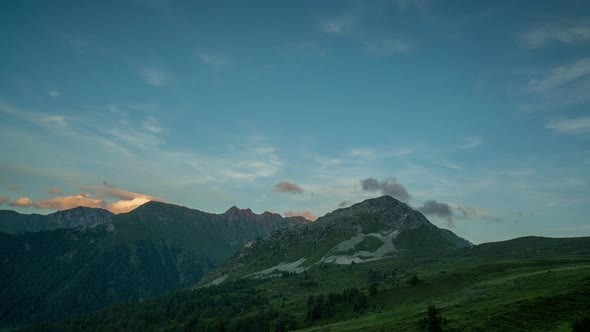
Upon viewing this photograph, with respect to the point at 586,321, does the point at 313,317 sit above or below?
below

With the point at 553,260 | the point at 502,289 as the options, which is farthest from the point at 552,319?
the point at 553,260

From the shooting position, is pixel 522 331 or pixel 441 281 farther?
pixel 441 281

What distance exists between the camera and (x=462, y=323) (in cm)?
9100

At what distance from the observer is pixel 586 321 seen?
235 ft

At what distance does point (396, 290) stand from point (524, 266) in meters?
58.1

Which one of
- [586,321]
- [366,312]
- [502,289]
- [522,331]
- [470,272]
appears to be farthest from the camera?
[470,272]

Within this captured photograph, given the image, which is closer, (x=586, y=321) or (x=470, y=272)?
(x=586, y=321)

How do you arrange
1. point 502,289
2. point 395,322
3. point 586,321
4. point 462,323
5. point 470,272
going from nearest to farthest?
point 586,321 → point 462,323 → point 395,322 → point 502,289 → point 470,272

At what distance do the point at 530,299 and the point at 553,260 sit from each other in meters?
103

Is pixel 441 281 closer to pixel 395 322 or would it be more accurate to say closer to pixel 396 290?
pixel 396 290

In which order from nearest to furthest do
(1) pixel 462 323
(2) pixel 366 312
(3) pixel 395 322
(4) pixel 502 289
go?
(1) pixel 462 323 < (3) pixel 395 322 < (4) pixel 502 289 < (2) pixel 366 312

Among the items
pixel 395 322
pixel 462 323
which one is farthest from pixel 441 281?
pixel 462 323

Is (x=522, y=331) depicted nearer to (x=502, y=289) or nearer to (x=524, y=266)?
(x=502, y=289)

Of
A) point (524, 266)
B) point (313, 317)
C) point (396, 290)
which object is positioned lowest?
point (313, 317)
